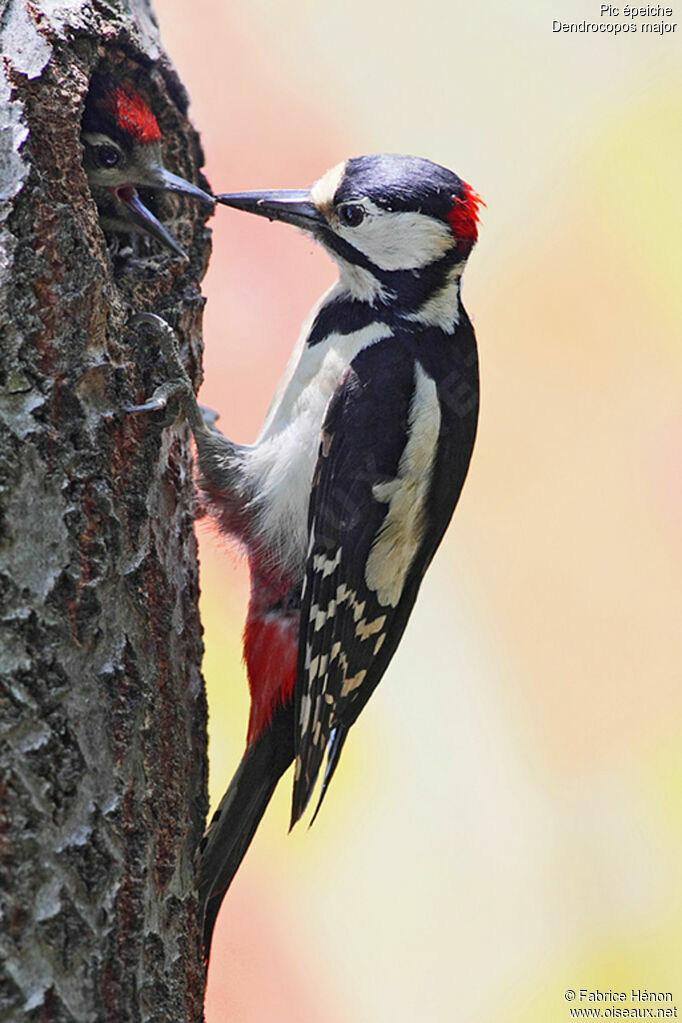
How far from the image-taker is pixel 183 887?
1.23m

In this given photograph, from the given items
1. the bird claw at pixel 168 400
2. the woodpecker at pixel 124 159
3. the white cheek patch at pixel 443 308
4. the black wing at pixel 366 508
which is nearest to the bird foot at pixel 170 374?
the bird claw at pixel 168 400

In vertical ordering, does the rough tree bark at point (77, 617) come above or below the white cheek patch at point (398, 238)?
below

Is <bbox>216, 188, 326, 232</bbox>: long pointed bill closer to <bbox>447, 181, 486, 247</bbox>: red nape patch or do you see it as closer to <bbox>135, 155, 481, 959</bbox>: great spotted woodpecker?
<bbox>135, 155, 481, 959</bbox>: great spotted woodpecker

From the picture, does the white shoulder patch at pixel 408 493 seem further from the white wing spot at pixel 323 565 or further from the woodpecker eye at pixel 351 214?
the woodpecker eye at pixel 351 214

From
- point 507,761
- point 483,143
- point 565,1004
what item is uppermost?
point 483,143

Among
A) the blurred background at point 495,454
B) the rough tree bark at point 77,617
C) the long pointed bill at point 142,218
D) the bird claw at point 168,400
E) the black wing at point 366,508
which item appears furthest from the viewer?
the blurred background at point 495,454

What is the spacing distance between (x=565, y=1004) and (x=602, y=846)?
34cm

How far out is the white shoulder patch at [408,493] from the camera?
59.8 inches

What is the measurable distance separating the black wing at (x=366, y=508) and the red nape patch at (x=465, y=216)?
6.0 inches

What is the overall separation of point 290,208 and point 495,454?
1.04m

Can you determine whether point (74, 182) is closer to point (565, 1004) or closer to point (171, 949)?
point (171, 949)

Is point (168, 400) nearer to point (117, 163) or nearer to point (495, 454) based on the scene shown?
point (117, 163)

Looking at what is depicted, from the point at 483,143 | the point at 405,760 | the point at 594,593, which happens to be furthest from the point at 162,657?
the point at 483,143

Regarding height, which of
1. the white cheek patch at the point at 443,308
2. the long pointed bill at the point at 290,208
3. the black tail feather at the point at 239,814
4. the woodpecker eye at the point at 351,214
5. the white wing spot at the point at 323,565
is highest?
the long pointed bill at the point at 290,208
